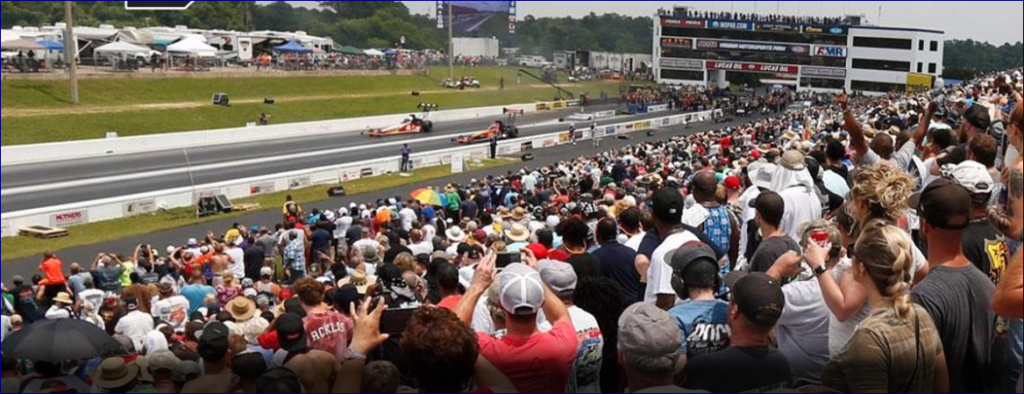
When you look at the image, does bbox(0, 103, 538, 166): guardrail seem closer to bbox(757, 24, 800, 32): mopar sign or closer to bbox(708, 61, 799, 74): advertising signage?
bbox(708, 61, 799, 74): advertising signage

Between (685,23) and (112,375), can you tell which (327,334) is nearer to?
(112,375)

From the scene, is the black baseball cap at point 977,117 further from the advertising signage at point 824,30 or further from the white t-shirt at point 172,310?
the advertising signage at point 824,30

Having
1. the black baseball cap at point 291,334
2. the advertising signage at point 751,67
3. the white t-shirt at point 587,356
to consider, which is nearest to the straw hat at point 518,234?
the black baseball cap at point 291,334

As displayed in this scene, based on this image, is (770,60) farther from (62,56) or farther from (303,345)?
(303,345)

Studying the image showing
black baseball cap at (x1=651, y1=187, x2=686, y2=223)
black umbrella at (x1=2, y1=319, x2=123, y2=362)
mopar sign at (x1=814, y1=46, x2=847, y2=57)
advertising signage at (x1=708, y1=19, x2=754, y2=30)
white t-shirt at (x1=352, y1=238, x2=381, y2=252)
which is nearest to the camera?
black umbrella at (x1=2, y1=319, x2=123, y2=362)

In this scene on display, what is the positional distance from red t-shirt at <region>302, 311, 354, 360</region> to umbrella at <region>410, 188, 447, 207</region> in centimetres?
1233

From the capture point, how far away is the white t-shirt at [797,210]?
20.1ft

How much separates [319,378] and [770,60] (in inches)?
3197

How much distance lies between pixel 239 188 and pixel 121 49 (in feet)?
86.0

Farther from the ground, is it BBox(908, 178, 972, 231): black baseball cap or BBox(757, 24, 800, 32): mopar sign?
BBox(757, 24, 800, 32): mopar sign

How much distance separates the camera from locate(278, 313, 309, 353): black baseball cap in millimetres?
4391

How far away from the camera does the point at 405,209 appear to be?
15453 millimetres

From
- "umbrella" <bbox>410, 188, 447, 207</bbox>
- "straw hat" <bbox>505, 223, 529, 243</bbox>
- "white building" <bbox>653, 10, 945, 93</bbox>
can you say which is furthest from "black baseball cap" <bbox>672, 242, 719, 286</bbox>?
"white building" <bbox>653, 10, 945, 93</bbox>

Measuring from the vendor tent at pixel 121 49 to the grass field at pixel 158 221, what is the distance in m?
24.1
